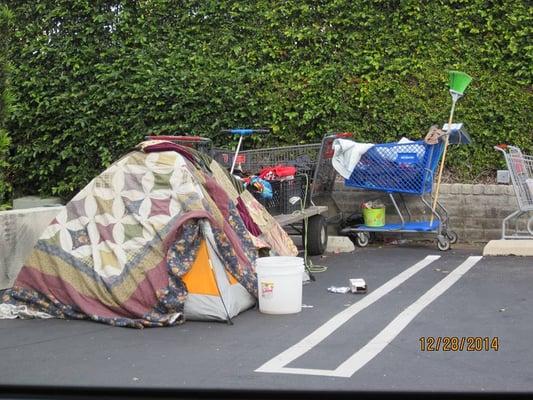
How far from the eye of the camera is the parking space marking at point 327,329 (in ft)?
17.5

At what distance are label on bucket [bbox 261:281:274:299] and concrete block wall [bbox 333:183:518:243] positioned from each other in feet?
15.4

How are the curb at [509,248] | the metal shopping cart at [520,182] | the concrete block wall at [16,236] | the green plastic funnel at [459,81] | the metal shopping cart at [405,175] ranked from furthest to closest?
1. the metal shopping cart at [405,175]
2. the green plastic funnel at [459,81]
3. the metal shopping cart at [520,182]
4. the curb at [509,248]
5. the concrete block wall at [16,236]

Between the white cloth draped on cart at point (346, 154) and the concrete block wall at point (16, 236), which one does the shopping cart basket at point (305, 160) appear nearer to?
the white cloth draped on cart at point (346, 154)

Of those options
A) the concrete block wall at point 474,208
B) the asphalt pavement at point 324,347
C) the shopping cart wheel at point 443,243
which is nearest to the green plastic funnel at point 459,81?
the concrete block wall at point 474,208

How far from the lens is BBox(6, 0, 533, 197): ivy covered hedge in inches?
433

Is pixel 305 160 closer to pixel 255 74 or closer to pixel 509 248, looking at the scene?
pixel 255 74

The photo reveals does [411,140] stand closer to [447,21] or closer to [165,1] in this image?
[447,21]

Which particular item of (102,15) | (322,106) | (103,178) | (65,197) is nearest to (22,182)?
(65,197)

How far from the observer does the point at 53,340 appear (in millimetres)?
6273

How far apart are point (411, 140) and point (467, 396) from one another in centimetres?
704

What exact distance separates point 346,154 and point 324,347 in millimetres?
4881

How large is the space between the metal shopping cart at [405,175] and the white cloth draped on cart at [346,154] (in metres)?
0.20

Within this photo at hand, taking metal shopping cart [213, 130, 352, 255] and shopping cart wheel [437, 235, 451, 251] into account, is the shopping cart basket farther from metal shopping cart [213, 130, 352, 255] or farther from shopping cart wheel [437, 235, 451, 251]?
shopping cart wheel [437, 235, 451, 251]
